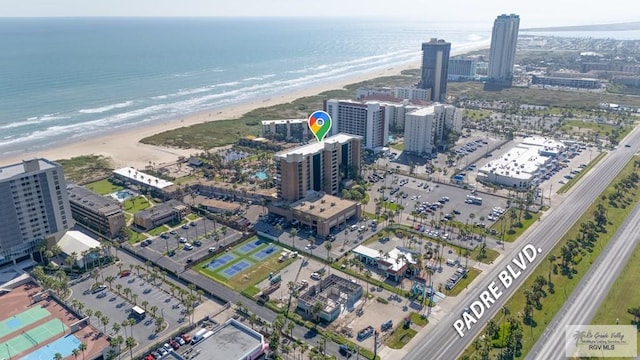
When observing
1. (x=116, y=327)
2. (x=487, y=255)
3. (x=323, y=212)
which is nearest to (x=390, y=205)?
(x=323, y=212)

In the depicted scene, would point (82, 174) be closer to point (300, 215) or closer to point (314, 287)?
point (300, 215)

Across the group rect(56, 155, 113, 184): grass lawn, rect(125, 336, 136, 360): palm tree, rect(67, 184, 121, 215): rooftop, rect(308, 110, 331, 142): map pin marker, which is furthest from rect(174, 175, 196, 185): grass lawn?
rect(125, 336, 136, 360): palm tree

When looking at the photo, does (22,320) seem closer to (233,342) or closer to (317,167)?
(233,342)

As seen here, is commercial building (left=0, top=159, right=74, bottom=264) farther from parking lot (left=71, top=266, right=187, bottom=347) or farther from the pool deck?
parking lot (left=71, top=266, right=187, bottom=347)

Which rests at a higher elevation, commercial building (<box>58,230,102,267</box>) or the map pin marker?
the map pin marker

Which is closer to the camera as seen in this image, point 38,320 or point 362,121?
point 38,320

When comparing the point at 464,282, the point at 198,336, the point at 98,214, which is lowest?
the point at 464,282
